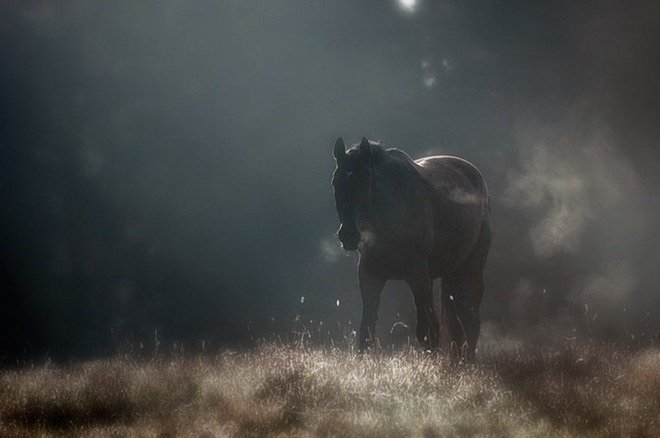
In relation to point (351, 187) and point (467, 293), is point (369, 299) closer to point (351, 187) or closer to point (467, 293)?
point (351, 187)

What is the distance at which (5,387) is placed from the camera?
791cm

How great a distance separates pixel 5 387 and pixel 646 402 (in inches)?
250

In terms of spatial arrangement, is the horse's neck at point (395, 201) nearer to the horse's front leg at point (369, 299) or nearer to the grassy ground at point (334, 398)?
the horse's front leg at point (369, 299)

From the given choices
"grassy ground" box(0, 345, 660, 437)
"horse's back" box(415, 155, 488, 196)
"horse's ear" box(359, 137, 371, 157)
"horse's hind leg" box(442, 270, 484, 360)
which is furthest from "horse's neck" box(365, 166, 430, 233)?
"horse's hind leg" box(442, 270, 484, 360)

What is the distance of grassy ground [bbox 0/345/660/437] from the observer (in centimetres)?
620

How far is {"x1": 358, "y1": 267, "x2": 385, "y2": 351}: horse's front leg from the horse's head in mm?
1079

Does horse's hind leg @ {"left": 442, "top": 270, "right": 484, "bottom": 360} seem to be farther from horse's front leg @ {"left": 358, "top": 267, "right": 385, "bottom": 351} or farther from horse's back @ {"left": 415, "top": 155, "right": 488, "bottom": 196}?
horse's front leg @ {"left": 358, "top": 267, "right": 385, "bottom": 351}

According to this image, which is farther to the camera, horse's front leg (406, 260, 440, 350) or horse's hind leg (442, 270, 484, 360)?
horse's hind leg (442, 270, 484, 360)

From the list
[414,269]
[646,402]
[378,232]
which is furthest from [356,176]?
[646,402]

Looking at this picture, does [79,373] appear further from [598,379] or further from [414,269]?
[598,379]

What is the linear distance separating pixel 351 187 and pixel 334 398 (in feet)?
8.66

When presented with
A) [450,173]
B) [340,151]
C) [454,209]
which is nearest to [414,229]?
[454,209]

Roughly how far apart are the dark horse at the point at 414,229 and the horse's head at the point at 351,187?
1 cm

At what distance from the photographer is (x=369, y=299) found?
9469 millimetres
